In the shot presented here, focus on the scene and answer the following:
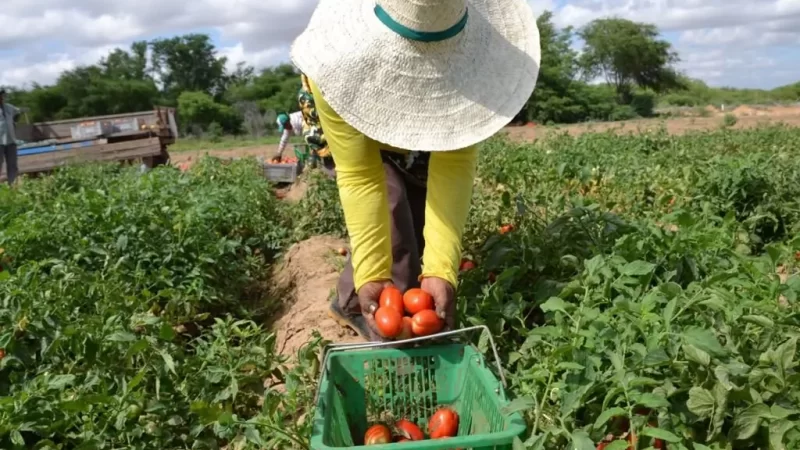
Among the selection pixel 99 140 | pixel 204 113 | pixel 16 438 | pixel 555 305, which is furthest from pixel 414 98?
pixel 204 113

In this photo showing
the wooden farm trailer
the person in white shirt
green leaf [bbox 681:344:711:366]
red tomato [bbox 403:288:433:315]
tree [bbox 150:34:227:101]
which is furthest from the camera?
tree [bbox 150:34:227:101]

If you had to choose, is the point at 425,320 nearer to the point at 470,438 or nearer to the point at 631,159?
the point at 470,438

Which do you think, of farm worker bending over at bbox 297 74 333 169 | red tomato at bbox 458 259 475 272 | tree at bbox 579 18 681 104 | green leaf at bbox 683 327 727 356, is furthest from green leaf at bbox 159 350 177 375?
tree at bbox 579 18 681 104

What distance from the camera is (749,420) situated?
5.57 ft

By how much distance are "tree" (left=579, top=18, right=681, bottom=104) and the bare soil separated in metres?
36.2

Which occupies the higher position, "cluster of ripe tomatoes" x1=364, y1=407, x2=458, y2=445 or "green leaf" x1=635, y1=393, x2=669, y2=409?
"green leaf" x1=635, y1=393, x2=669, y2=409

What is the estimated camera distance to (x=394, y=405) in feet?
7.95

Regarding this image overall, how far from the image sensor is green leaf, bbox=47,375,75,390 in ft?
7.10

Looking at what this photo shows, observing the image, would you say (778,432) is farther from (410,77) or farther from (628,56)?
(628,56)

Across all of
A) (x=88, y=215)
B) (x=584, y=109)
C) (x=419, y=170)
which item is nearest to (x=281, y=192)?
(x=88, y=215)

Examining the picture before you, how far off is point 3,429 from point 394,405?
3.64 ft

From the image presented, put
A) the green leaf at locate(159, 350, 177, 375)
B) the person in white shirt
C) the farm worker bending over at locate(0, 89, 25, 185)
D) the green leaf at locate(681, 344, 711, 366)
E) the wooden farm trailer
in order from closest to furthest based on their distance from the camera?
the green leaf at locate(681, 344, 711, 366) < the green leaf at locate(159, 350, 177, 375) < the person in white shirt < the farm worker bending over at locate(0, 89, 25, 185) < the wooden farm trailer

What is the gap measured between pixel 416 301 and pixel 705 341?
2.62ft

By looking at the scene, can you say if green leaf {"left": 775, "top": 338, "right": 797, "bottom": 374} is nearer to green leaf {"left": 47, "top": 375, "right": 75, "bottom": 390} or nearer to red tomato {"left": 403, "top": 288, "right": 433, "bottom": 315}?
red tomato {"left": 403, "top": 288, "right": 433, "bottom": 315}
